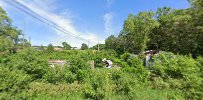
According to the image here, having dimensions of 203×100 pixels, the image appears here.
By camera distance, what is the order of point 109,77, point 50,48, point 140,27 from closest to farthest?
point 109,77 → point 140,27 → point 50,48

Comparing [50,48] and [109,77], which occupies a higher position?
[50,48]

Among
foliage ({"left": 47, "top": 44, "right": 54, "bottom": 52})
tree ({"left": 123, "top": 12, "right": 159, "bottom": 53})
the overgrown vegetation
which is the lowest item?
the overgrown vegetation

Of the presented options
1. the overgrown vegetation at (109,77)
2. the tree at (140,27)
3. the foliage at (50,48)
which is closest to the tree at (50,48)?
the foliage at (50,48)

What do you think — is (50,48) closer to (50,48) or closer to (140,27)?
(50,48)

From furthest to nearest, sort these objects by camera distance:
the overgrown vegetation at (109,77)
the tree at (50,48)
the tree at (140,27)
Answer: the tree at (50,48) < the tree at (140,27) < the overgrown vegetation at (109,77)

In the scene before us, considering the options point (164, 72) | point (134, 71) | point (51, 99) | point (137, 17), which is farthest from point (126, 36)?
point (164, 72)

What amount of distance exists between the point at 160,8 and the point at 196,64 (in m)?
45.3

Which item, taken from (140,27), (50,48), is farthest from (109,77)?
(50,48)

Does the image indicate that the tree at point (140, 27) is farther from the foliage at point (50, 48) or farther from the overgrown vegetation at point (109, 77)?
the overgrown vegetation at point (109, 77)

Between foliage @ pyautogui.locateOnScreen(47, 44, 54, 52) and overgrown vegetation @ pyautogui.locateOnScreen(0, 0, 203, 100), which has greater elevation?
foliage @ pyautogui.locateOnScreen(47, 44, 54, 52)

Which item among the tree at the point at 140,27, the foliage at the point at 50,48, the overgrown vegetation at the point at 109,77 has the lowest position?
the overgrown vegetation at the point at 109,77

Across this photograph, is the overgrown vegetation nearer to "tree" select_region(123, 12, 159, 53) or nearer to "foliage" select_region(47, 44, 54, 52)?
"tree" select_region(123, 12, 159, 53)

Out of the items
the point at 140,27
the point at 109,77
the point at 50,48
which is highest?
the point at 140,27

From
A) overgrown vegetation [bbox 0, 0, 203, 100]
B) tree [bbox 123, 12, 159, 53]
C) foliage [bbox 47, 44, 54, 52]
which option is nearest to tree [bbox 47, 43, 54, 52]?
foliage [bbox 47, 44, 54, 52]
